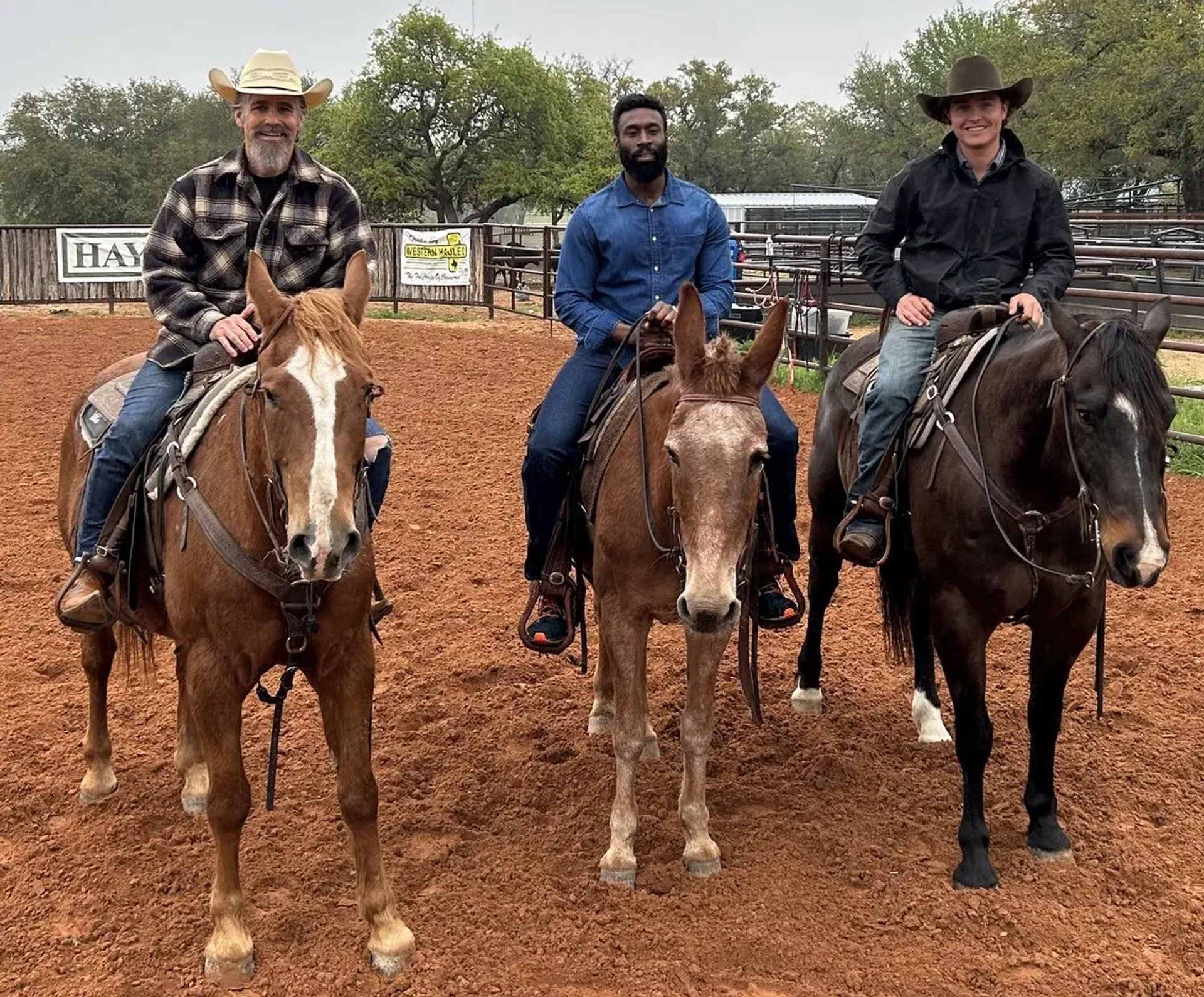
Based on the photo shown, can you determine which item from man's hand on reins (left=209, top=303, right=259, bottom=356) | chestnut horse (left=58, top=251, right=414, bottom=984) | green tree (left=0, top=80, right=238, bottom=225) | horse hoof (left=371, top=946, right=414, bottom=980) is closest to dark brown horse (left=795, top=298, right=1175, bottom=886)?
horse hoof (left=371, top=946, right=414, bottom=980)

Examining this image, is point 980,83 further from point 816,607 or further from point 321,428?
point 321,428

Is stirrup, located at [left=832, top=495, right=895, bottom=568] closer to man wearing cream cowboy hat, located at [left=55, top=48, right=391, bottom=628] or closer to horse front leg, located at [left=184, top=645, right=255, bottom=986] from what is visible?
man wearing cream cowboy hat, located at [left=55, top=48, right=391, bottom=628]

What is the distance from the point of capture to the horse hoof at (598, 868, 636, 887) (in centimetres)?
355

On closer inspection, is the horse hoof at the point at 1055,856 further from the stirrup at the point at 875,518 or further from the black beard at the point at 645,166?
the black beard at the point at 645,166

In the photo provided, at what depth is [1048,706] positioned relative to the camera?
3754 mm

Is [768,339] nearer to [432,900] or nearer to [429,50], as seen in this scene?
[432,900]

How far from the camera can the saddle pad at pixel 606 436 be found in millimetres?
3830

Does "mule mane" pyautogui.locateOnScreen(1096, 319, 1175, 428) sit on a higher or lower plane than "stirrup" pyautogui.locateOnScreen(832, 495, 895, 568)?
higher

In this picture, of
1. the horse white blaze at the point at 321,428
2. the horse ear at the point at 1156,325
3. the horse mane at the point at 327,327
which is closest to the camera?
the horse white blaze at the point at 321,428

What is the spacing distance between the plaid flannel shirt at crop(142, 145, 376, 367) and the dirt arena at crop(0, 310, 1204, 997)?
180 centimetres

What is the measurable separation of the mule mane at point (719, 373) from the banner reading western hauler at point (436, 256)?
17.9 metres

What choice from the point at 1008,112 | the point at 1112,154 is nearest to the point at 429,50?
the point at 1112,154

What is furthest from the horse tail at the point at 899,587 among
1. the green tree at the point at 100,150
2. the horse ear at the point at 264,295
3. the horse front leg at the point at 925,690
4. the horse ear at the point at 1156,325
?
the green tree at the point at 100,150

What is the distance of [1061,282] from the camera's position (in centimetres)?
414
